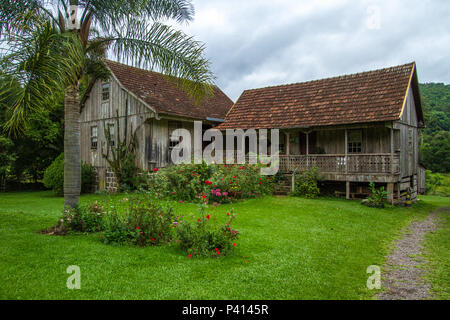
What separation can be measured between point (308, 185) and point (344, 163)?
2114 mm

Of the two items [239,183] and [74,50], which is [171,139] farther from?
[74,50]

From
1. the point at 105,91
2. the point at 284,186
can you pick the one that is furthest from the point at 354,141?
the point at 105,91

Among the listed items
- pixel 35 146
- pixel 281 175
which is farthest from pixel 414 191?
pixel 35 146

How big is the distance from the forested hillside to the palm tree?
4005cm

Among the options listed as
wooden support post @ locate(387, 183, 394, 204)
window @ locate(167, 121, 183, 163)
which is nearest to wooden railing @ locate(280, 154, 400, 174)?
wooden support post @ locate(387, 183, 394, 204)

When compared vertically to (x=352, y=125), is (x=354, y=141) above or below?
below

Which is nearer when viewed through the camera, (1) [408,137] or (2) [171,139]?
(1) [408,137]

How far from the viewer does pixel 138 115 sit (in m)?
17.9

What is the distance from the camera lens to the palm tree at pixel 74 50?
6.28m

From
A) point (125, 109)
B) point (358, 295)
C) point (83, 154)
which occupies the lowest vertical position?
point (358, 295)

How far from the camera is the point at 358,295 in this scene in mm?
4770
